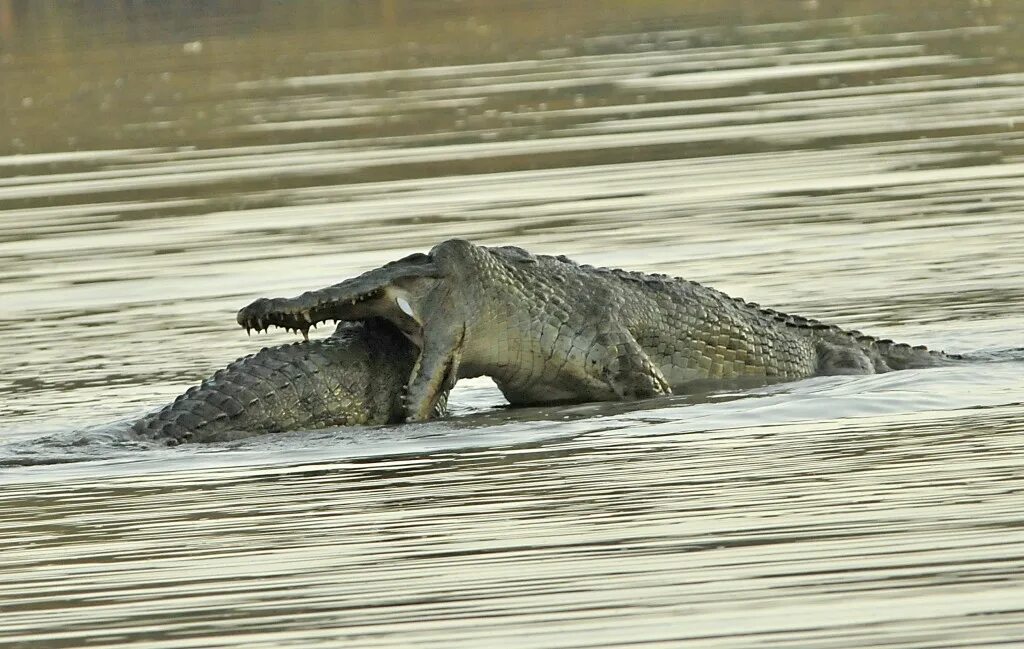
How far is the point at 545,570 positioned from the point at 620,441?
2.27 meters

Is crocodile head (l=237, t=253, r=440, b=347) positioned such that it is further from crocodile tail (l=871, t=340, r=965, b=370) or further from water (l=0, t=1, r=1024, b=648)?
crocodile tail (l=871, t=340, r=965, b=370)

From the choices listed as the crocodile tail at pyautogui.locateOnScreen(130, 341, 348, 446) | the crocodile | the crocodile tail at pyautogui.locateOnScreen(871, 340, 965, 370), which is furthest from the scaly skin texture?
the crocodile tail at pyautogui.locateOnScreen(871, 340, 965, 370)

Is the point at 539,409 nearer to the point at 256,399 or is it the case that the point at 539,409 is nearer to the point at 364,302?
the point at 364,302

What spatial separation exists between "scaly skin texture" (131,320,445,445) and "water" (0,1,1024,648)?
197 mm

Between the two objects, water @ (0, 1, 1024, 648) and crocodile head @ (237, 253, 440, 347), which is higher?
crocodile head @ (237, 253, 440, 347)

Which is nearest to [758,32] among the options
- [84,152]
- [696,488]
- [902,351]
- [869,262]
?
[84,152]

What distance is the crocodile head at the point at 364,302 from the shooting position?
922 cm

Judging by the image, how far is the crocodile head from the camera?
30.2 ft

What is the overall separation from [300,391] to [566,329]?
121 cm

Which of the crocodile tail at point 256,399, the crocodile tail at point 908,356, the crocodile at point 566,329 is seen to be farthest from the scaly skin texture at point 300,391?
the crocodile tail at point 908,356

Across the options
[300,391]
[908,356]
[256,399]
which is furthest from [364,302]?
[908,356]

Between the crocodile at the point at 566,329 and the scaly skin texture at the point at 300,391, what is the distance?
0.14m

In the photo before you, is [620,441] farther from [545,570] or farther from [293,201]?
[293,201]

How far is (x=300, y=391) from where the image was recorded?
9.27m
